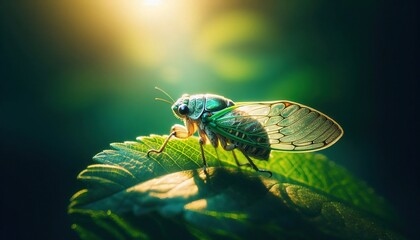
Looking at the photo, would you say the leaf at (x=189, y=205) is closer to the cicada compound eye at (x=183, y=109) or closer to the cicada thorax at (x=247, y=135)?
the cicada thorax at (x=247, y=135)

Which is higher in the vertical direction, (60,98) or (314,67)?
(60,98)

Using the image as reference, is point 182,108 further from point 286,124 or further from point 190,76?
point 190,76

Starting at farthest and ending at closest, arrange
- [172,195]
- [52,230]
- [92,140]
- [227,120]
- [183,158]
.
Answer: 1. [92,140]
2. [52,230]
3. [227,120]
4. [183,158]
5. [172,195]

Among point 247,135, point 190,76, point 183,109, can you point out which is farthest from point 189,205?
point 190,76

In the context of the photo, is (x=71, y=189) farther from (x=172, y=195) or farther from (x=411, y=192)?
(x=411, y=192)

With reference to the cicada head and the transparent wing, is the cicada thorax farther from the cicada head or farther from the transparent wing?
the cicada head

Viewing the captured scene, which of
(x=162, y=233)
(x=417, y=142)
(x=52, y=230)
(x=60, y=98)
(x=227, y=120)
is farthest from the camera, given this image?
(x=417, y=142)

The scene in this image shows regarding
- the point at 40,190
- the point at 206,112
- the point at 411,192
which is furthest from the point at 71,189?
the point at 411,192
